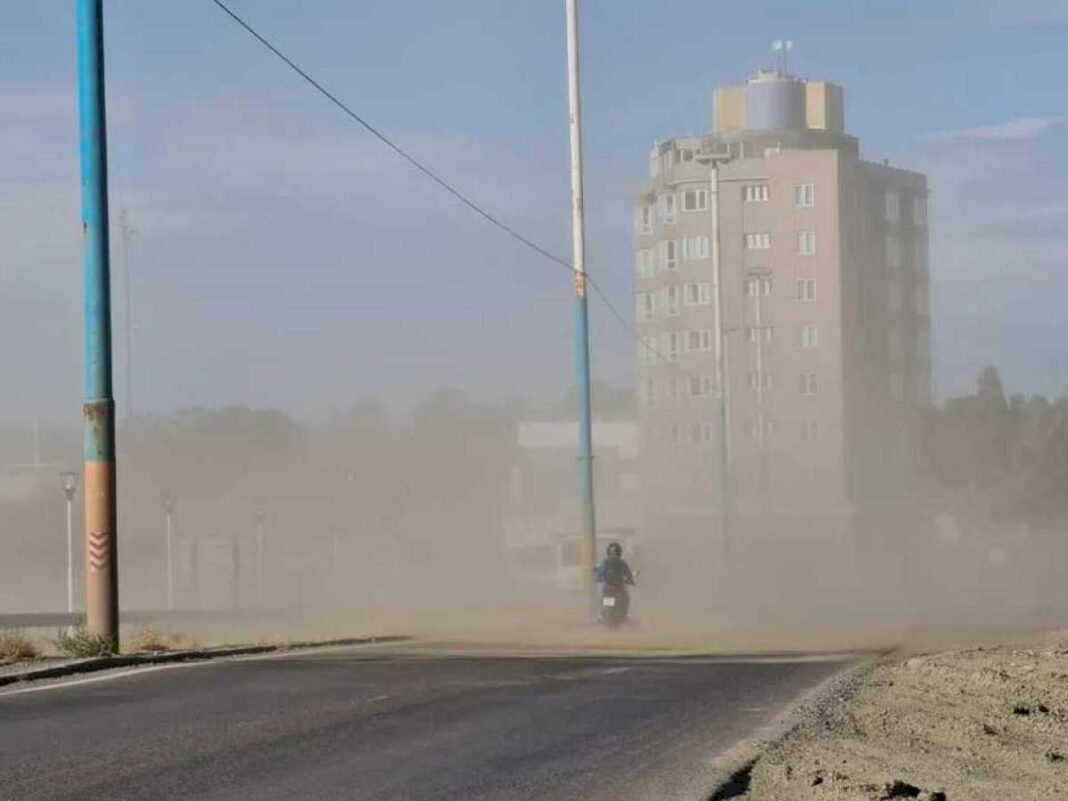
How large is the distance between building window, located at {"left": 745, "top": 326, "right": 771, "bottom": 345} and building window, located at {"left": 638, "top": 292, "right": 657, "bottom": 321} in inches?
507

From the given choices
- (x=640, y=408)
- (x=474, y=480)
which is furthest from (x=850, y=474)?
(x=474, y=480)

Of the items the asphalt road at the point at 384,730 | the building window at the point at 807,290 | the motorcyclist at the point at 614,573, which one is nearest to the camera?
the asphalt road at the point at 384,730

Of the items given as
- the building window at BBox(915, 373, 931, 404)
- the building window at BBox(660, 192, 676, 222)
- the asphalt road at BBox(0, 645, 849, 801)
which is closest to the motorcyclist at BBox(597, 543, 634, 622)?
the asphalt road at BBox(0, 645, 849, 801)

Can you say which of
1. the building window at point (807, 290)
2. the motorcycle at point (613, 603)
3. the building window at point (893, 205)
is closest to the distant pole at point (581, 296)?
the motorcycle at point (613, 603)

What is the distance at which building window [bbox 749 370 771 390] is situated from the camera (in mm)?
92188

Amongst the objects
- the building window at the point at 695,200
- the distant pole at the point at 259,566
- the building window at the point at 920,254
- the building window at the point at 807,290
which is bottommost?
the distant pole at the point at 259,566

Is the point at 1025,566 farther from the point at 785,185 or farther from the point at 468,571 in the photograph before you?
the point at 785,185

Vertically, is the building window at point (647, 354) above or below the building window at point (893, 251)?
below

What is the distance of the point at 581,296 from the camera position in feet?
129

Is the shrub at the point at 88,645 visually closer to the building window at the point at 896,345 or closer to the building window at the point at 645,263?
the building window at the point at 896,345

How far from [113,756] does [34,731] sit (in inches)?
63.1

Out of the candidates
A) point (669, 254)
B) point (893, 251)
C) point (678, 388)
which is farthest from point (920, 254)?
point (678, 388)

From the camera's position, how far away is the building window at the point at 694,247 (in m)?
108

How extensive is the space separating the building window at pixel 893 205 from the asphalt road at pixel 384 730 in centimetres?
8873
